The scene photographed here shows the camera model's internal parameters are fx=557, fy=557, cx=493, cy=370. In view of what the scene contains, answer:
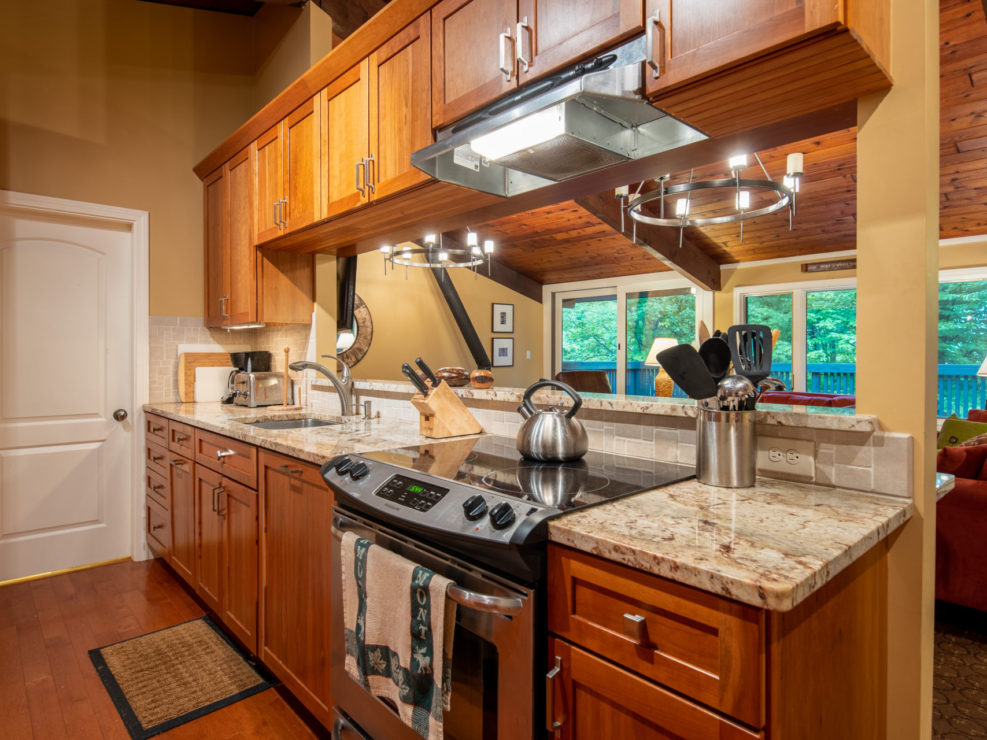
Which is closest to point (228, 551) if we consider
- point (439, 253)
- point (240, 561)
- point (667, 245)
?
point (240, 561)

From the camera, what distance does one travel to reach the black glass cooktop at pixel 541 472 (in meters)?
1.20

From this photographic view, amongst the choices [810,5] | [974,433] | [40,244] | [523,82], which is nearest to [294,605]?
[523,82]

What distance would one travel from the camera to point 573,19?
1.40 m

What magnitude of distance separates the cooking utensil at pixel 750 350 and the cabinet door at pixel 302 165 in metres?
1.84

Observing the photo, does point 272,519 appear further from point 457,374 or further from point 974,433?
point 974,433

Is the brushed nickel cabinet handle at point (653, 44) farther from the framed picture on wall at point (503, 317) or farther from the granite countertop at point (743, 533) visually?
the framed picture on wall at point (503, 317)

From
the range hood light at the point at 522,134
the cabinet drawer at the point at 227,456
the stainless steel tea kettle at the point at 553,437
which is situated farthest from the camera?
the cabinet drawer at the point at 227,456

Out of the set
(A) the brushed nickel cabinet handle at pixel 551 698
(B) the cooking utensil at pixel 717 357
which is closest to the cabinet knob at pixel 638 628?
(A) the brushed nickel cabinet handle at pixel 551 698

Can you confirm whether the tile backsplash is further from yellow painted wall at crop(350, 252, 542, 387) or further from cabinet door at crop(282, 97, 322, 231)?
yellow painted wall at crop(350, 252, 542, 387)

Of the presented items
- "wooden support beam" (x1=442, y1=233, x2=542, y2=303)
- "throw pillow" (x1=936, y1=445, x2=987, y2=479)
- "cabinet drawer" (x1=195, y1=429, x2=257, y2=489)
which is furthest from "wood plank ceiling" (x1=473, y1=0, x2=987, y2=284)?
"cabinet drawer" (x1=195, y1=429, x2=257, y2=489)

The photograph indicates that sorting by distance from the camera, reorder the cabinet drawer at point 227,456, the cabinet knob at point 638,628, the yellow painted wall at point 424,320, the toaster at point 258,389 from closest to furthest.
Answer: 1. the cabinet knob at point 638,628
2. the cabinet drawer at point 227,456
3. the toaster at point 258,389
4. the yellow painted wall at point 424,320

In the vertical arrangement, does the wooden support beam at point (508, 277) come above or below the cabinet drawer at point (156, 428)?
above

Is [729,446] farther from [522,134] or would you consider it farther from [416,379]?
[416,379]

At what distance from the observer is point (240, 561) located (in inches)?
87.8
